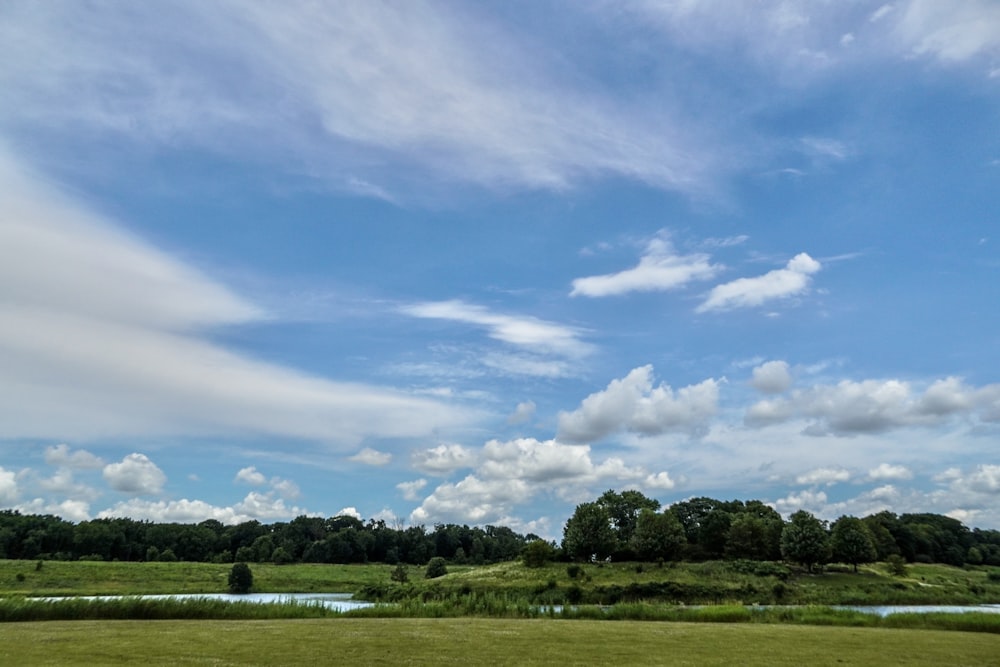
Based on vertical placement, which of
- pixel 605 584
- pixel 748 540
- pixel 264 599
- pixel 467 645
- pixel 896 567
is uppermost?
pixel 748 540

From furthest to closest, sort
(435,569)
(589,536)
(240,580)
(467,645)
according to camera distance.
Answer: (435,569) < (589,536) < (240,580) < (467,645)

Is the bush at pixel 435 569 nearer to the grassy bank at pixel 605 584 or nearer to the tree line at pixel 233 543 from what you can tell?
the grassy bank at pixel 605 584

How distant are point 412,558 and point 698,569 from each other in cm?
10404

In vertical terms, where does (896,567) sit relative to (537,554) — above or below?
below

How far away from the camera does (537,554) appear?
302 ft

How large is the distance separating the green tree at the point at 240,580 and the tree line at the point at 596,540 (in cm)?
4044

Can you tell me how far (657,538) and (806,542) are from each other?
2107 cm

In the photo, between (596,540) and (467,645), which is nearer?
(467,645)

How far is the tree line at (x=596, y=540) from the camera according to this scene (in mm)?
97875

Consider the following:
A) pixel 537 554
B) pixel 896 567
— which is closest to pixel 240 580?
pixel 537 554

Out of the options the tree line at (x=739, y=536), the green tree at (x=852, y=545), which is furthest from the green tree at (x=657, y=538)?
the green tree at (x=852, y=545)

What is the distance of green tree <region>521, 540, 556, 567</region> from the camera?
3593 inches

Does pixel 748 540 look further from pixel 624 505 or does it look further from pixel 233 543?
pixel 233 543

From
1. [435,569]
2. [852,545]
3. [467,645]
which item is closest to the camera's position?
[467,645]
